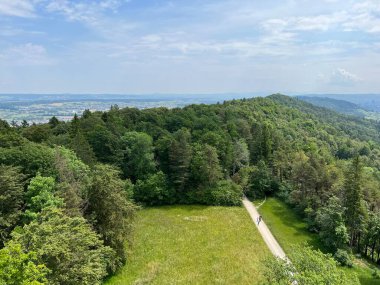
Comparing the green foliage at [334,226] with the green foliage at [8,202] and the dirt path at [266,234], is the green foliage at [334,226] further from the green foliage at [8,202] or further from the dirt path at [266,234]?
the green foliage at [8,202]

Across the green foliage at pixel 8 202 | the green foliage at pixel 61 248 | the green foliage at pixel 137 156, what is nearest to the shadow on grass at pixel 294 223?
the green foliage at pixel 137 156

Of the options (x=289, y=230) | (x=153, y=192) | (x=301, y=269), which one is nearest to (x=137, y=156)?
(x=153, y=192)

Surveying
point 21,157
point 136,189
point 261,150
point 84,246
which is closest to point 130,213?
point 84,246

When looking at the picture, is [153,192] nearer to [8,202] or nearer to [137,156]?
[137,156]

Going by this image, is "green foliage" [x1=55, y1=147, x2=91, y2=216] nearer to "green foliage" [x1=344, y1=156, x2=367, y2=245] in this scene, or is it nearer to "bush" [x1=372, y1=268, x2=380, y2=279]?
"bush" [x1=372, y1=268, x2=380, y2=279]

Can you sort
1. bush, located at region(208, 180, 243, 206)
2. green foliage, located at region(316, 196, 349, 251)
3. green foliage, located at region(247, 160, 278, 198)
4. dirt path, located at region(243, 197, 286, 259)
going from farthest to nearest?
green foliage, located at region(247, 160, 278, 198) < bush, located at region(208, 180, 243, 206) < green foliage, located at region(316, 196, 349, 251) < dirt path, located at region(243, 197, 286, 259)

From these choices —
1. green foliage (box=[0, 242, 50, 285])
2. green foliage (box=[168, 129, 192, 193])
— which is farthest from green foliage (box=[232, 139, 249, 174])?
green foliage (box=[0, 242, 50, 285])
